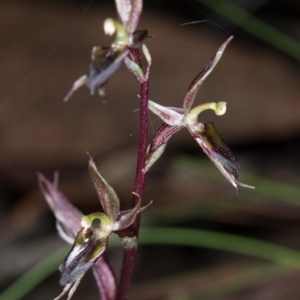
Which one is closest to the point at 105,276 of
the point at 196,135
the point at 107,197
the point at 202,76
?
the point at 107,197

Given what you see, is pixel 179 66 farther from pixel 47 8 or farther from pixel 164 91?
pixel 47 8

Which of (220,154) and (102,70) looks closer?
(102,70)

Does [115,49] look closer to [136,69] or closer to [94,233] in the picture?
[136,69]

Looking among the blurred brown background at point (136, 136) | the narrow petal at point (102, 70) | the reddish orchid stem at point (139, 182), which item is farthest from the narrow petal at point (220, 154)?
the blurred brown background at point (136, 136)

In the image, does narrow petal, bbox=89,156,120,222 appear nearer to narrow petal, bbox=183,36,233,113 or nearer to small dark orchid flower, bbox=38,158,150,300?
small dark orchid flower, bbox=38,158,150,300

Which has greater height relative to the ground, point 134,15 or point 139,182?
point 134,15

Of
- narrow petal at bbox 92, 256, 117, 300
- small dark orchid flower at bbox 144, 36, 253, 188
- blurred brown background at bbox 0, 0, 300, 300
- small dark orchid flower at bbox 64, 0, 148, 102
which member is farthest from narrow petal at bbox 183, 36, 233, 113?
blurred brown background at bbox 0, 0, 300, 300
